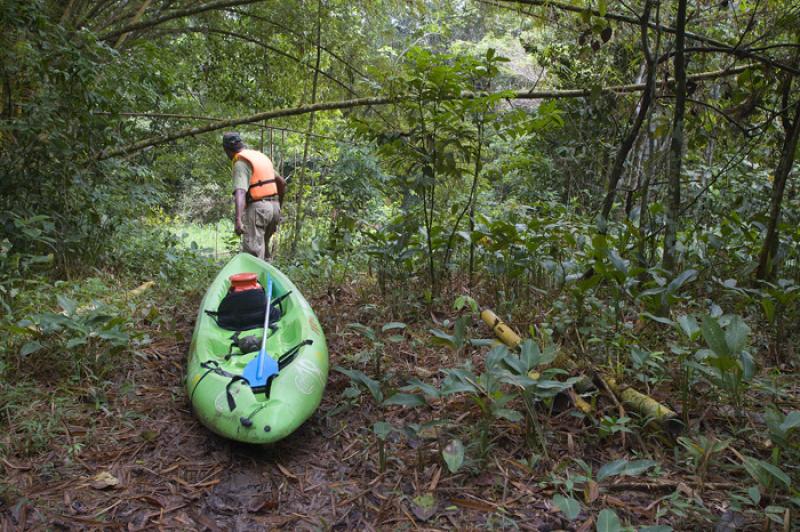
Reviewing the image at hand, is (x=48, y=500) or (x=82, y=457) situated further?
(x=82, y=457)

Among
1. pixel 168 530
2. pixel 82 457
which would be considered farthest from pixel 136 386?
pixel 168 530

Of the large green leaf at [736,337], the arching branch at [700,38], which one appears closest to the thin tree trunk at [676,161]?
the arching branch at [700,38]

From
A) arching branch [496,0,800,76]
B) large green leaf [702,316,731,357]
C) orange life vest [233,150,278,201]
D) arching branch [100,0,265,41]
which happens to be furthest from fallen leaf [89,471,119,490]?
arching branch [100,0,265,41]

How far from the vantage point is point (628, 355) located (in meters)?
2.60

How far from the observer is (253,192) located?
5262 millimetres

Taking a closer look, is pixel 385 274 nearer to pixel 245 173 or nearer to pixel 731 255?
pixel 245 173

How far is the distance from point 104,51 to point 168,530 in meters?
4.18

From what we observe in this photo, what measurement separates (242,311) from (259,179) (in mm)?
2022

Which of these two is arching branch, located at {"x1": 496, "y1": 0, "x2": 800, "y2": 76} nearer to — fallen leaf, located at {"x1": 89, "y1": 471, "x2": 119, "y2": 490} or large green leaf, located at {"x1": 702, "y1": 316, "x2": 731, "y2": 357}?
large green leaf, located at {"x1": 702, "y1": 316, "x2": 731, "y2": 357}

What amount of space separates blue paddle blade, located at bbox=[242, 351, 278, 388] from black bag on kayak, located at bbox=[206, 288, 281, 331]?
0.76 m

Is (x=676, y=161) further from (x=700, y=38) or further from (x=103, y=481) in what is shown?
(x=103, y=481)

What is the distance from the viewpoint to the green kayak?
244cm

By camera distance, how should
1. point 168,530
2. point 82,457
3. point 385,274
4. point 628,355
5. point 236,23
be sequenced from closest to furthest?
1. point 168,530
2. point 82,457
3. point 628,355
4. point 385,274
5. point 236,23

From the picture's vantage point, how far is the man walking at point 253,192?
5.13m
